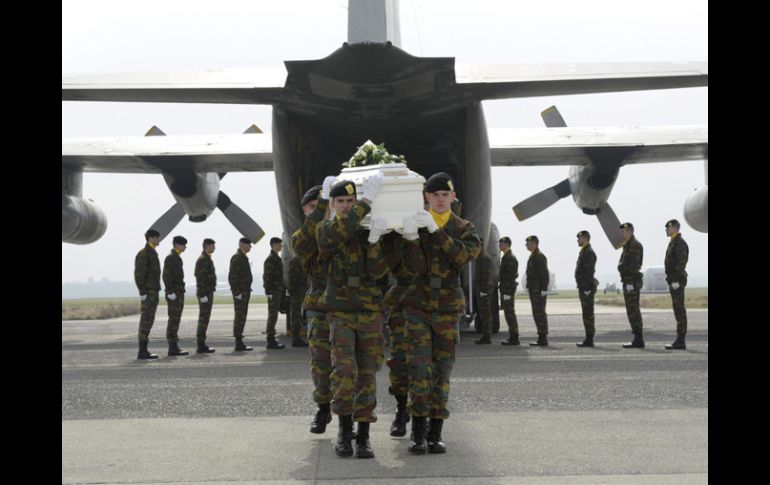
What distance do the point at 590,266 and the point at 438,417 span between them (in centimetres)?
822

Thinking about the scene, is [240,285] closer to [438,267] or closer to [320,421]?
[320,421]

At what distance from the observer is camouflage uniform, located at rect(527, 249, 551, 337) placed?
1288 cm

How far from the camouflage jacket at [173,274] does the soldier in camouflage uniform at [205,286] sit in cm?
35

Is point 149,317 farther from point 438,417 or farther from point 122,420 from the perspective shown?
point 438,417

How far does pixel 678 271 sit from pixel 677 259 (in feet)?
0.59

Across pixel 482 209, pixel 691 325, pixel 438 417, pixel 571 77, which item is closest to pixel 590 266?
pixel 482 209

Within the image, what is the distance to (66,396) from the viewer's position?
25.8 feet

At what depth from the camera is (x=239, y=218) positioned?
16578mm

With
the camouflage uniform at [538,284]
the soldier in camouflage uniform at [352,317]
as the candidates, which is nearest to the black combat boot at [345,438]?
the soldier in camouflage uniform at [352,317]

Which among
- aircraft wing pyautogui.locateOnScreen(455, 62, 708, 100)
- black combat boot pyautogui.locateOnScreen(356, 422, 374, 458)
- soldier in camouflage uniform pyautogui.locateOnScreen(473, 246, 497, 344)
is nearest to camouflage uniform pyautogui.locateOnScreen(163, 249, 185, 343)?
soldier in camouflage uniform pyautogui.locateOnScreen(473, 246, 497, 344)

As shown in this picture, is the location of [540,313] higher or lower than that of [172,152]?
lower

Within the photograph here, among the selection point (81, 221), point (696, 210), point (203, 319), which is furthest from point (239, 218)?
point (696, 210)

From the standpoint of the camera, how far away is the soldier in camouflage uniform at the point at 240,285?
41.6 feet

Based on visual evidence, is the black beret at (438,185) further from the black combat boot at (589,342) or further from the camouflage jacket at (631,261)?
the black combat boot at (589,342)
